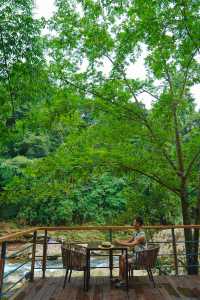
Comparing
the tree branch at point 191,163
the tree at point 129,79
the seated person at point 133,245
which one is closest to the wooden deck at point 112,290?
the seated person at point 133,245

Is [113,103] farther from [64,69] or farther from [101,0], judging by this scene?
[101,0]

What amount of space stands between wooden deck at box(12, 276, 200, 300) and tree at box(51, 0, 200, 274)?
193 cm

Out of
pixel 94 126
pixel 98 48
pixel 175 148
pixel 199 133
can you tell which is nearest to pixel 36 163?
pixel 94 126

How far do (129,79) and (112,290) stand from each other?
15.5 feet

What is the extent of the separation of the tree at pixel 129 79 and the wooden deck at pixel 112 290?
193cm

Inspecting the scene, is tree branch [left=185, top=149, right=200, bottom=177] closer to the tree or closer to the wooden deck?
the tree

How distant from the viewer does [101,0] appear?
6039 mm

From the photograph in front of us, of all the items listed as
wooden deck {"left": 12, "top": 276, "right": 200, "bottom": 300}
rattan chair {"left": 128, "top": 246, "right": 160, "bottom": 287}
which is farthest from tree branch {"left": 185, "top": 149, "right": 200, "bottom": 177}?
rattan chair {"left": 128, "top": 246, "right": 160, "bottom": 287}

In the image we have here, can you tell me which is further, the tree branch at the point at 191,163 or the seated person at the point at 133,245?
the tree branch at the point at 191,163

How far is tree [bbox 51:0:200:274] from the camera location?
6.39m

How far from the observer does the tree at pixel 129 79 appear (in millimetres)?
6387

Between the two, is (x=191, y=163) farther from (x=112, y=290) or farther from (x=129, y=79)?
(x=112, y=290)

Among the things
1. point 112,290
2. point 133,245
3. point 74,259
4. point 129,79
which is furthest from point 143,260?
point 129,79

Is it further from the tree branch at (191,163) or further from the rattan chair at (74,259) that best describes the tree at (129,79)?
the rattan chair at (74,259)
